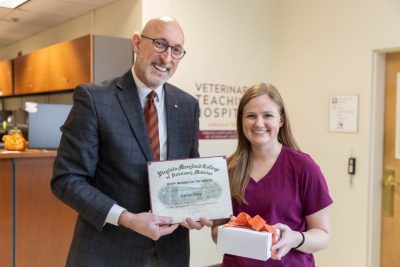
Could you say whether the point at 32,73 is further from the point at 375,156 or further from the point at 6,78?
the point at 375,156

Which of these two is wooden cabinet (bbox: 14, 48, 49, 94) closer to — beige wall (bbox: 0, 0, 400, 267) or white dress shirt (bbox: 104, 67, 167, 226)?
beige wall (bbox: 0, 0, 400, 267)

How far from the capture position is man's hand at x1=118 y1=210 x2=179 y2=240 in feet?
4.39

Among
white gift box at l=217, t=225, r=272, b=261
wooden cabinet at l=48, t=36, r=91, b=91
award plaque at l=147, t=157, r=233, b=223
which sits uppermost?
wooden cabinet at l=48, t=36, r=91, b=91

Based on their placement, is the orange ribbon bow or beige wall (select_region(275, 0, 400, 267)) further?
beige wall (select_region(275, 0, 400, 267))

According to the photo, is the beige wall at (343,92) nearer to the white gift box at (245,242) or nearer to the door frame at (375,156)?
the door frame at (375,156)

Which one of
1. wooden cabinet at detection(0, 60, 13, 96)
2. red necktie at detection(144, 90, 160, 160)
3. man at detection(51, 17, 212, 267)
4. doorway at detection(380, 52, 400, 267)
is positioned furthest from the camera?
wooden cabinet at detection(0, 60, 13, 96)

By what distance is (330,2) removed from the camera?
3588 millimetres

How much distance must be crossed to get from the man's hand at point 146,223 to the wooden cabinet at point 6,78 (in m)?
5.18

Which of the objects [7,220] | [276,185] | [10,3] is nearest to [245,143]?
[276,185]

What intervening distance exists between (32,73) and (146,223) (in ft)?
14.2

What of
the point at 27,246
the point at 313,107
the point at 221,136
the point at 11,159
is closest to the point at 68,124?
the point at 11,159

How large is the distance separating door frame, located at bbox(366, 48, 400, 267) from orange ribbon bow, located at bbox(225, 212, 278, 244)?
2.29m

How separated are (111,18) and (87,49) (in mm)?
650

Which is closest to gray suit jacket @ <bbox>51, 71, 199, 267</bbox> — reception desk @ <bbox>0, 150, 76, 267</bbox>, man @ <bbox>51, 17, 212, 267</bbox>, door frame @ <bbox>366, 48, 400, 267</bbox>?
man @ <bbox>51, 17, 212, 267</bbox>
